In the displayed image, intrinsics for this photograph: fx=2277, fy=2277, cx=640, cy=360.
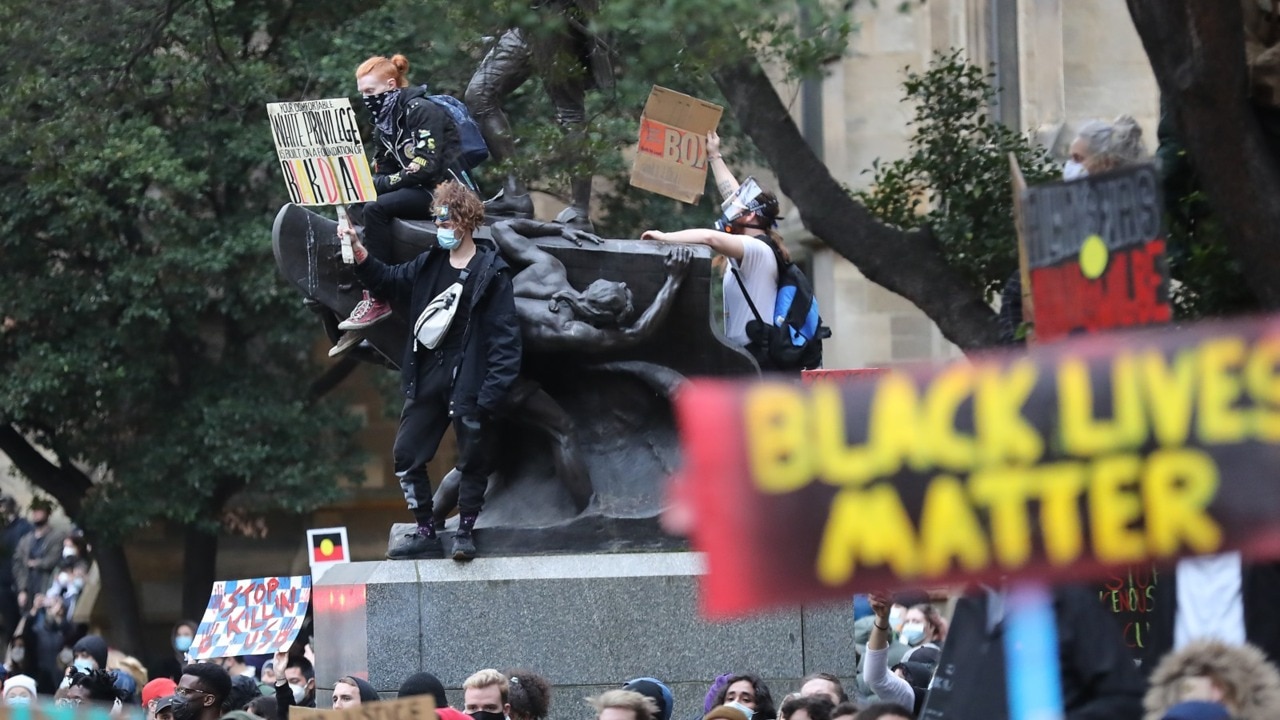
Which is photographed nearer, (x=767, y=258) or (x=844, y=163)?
(x=767, y=258)

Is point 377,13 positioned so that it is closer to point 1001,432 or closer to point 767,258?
point 767,258

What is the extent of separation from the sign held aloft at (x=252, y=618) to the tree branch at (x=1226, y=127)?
17.2ft

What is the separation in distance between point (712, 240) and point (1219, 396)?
6.66 metres

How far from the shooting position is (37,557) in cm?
2162

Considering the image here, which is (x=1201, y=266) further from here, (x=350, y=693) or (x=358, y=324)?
(x=350, y=693)

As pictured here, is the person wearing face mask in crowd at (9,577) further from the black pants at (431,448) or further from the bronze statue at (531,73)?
the black pants at (431,448)

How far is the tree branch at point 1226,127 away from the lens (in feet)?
29.7

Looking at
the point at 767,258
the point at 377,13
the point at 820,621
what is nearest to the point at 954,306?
the point at 767,258

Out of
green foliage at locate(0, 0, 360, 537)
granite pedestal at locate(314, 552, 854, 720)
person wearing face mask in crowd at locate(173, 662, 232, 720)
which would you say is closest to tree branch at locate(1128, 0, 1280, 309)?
granite pedestal at locate(314, 552, 854, 720)

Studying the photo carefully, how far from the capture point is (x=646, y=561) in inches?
421

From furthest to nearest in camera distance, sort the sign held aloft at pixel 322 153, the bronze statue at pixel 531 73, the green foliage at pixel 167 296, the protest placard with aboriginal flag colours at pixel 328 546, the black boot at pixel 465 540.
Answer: the green foliage at pixel 167 296 → the protest placard with aboriginal flag colours at pixel 328 546 → the bronze statue at pixel 531 73 → the black boot at pixel 465 540 → the sign held aloft at pixel 322 153

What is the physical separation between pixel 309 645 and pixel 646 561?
446cm

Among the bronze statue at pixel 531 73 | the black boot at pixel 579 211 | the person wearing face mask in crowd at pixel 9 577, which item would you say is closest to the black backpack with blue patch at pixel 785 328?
the black boot at pixel 579 211

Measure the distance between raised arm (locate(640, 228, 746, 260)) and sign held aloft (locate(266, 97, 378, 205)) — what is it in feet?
5.05
